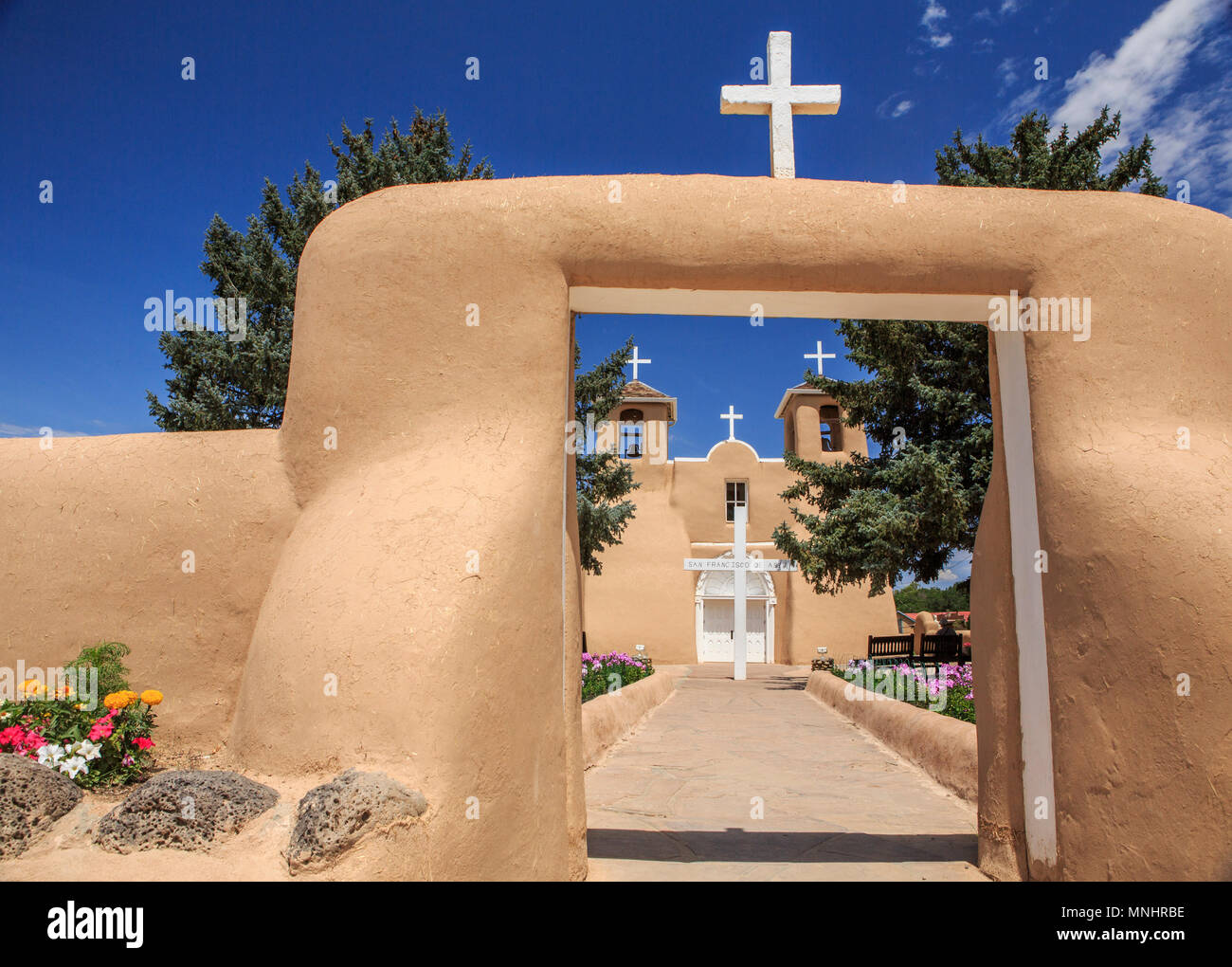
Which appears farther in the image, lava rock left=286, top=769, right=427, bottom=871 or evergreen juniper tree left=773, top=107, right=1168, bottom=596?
evergreen juniper tree left=773, top=107, right=1168, bottom=596

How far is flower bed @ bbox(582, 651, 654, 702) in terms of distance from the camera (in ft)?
36.4

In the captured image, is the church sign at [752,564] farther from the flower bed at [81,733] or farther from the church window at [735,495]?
the flower bed at [81,733]

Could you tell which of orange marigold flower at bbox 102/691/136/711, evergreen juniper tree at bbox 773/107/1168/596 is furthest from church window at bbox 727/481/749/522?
orange marigold flower at bbox 102/691/136/711

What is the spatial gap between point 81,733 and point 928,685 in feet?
28.3

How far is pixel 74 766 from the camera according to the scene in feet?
10.5

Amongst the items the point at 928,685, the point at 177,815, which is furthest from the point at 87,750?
the point at 928,685

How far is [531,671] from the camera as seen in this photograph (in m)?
3.50

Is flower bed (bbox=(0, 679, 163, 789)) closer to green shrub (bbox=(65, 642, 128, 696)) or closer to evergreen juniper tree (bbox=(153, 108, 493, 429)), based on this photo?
green shrub (bbox=(65, 642, 128, 696))

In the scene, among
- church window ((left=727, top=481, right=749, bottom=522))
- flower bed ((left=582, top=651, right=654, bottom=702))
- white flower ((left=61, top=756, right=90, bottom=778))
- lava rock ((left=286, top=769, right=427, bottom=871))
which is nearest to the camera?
lava rock ((left=286, top=769, right=427, bottom=871))

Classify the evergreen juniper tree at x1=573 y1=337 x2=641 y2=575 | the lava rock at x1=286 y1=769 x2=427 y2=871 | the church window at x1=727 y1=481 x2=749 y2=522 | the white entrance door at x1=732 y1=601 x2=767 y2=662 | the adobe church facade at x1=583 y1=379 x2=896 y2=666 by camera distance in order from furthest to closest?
1. the church window at x1=727 y1=481 x2=749 y2=522
2. the white entrance door at x1=732 y1=601 x2=767 y2=662
3. the adobe church facade at x1=583 y1=379 x2=896 y2=666
4. the evergreen juniper tree at x1=573 y1=337 x2=641 y2=575
5. the lava rock at x1=286 y1=769 x2=427 y2=871

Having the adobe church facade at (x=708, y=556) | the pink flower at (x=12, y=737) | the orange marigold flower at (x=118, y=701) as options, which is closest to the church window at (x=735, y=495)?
the adobe church facade at (x=708, y=556)

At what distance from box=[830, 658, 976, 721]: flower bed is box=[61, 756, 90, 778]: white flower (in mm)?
7031

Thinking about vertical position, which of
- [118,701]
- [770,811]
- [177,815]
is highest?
[118,701]

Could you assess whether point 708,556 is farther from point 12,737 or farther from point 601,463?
point 12,737
